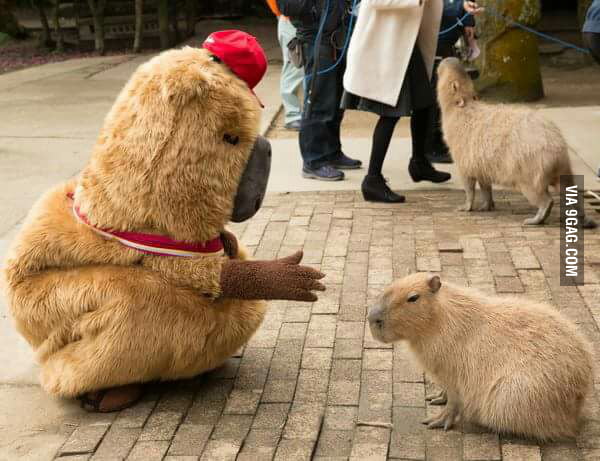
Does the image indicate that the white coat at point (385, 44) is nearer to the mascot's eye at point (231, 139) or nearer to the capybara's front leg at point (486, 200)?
the capybara's front leg at point (486, 200)

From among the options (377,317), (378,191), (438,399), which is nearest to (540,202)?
(378,191)

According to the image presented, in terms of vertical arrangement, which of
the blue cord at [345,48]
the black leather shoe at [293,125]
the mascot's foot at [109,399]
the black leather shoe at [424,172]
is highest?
the blue cord at [345,48]

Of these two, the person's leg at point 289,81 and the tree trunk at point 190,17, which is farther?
the tree trunk at point 190,17

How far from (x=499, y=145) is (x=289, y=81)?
12.9 ft

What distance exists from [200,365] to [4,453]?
84 cm

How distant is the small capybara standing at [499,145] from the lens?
5.51m

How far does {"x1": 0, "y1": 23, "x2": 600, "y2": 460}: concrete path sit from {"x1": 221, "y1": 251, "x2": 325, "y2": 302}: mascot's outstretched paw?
19.7 inches

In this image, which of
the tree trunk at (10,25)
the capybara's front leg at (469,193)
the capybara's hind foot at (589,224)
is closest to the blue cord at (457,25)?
the capybara's front leg at (469,193)

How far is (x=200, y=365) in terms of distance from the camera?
365 cm

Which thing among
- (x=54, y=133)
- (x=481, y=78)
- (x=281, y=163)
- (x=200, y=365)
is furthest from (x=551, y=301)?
(x=54, y=133)

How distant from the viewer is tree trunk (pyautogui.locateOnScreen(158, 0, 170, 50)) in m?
15.7

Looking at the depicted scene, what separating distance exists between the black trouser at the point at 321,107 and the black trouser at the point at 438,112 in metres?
0.78

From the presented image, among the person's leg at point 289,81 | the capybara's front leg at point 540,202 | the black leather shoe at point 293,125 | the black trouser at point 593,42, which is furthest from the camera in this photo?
the black leather shoe at point 293,125

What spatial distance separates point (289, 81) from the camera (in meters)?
9.16
